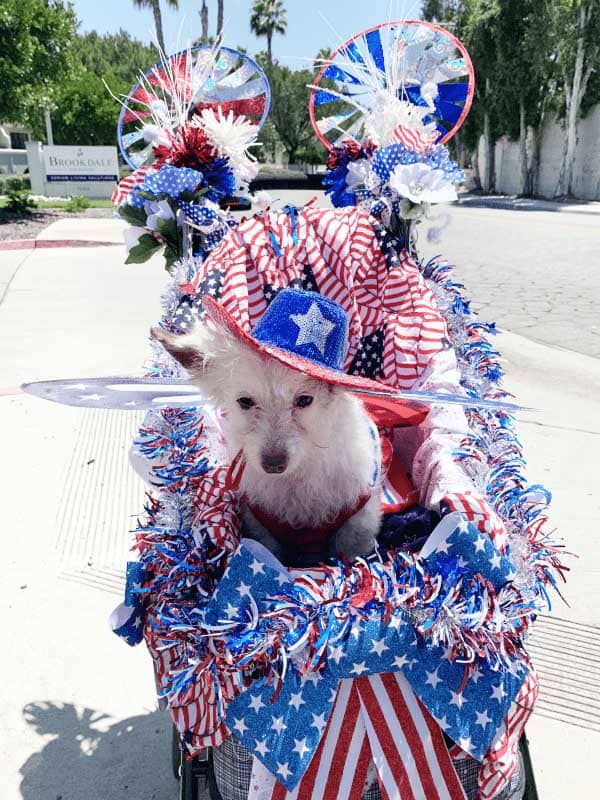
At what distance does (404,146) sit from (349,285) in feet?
1.68

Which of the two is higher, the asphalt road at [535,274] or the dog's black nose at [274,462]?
the dog's black nose at [274,462]

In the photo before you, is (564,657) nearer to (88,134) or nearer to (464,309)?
(464,309)

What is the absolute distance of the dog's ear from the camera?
159cm

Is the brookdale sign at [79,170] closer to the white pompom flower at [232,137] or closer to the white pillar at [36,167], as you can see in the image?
the white pillar at [36,167]

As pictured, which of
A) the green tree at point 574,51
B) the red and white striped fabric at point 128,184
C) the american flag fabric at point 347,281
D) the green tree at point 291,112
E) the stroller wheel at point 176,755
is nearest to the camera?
the stroller wheel at point 176,755

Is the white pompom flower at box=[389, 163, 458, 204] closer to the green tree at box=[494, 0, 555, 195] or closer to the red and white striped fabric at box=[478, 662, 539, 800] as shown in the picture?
the red and white striped fabric at box=[478, 662, 539, 800]

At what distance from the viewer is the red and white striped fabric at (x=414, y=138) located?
7.58ft

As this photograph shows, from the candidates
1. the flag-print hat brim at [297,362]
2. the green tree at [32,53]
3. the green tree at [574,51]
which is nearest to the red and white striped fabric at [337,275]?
the flag-print hat brim at [297,362]

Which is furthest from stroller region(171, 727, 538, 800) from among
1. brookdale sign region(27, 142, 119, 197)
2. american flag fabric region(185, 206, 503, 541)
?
brookdale sign region(27, 142, 119, 197)

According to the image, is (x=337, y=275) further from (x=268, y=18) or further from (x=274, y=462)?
(x=268, y=18)

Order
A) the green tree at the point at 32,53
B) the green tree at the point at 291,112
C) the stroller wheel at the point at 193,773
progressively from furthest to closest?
the green tree at the point at 291,112 → the green tree at the point at 32,53 → the stroller wheel at the point at 193,773

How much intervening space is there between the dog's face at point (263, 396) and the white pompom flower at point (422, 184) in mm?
857

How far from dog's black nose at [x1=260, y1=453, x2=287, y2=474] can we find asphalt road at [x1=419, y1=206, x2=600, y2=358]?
4.21 ft

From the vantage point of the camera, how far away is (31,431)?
4.49 meters
